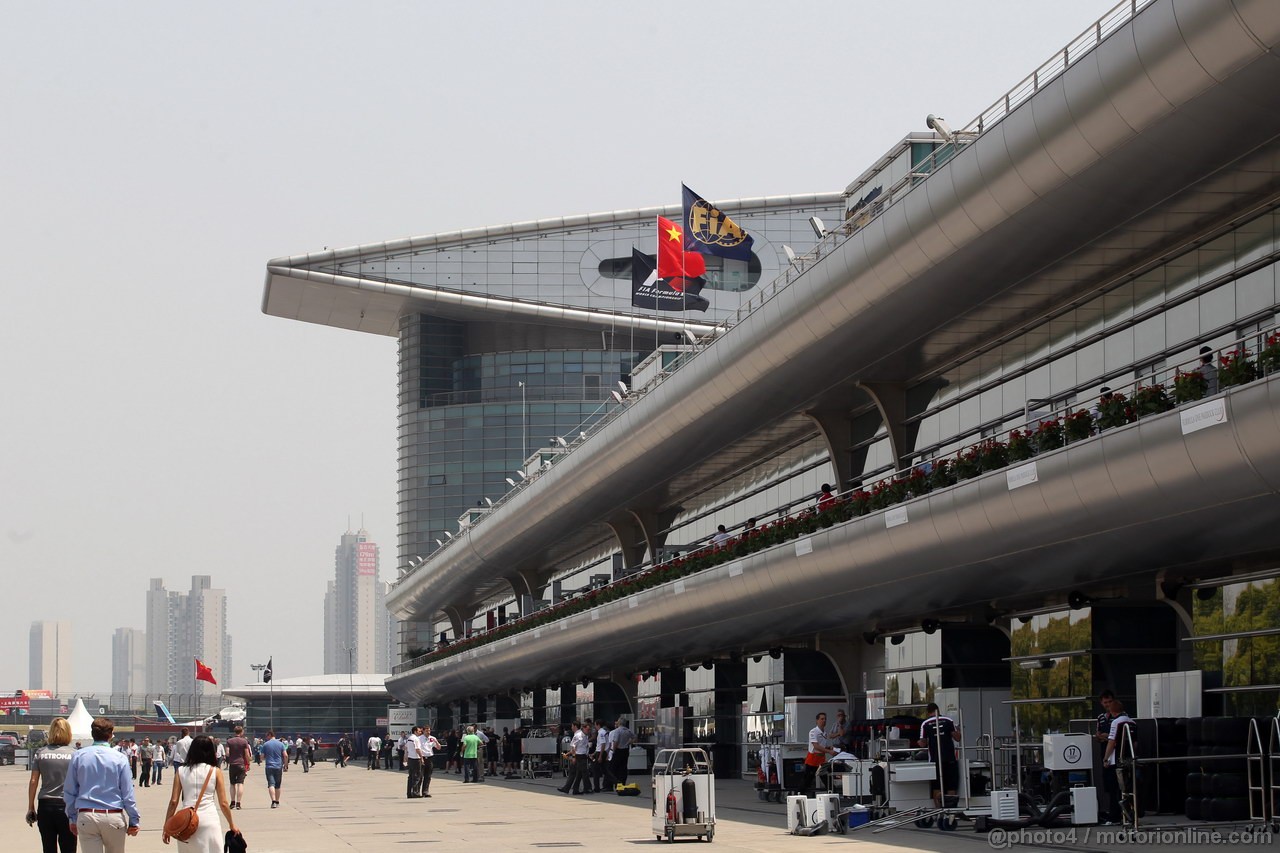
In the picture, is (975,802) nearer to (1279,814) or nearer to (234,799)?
(1279,814)

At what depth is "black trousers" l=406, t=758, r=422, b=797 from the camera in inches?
1571

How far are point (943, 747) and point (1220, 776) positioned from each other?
5.22 meters

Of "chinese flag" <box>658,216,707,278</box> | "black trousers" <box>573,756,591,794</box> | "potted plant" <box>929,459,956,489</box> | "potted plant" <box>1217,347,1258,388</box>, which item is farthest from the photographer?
"chinese flag" <box>658,216,707,278</box>

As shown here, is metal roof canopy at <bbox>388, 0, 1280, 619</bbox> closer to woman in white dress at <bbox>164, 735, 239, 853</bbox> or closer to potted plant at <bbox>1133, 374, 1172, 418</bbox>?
potted plant at <bbox>1133, 374, 1172, 418</bbox>

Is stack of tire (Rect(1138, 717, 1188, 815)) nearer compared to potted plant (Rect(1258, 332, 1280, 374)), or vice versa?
potted plant (Rect(1258, 332, 1280, 374))

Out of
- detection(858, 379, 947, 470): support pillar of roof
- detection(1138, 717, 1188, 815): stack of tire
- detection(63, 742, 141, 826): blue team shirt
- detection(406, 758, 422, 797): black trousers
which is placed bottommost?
detection(406, 758, 422, 797): black trousers

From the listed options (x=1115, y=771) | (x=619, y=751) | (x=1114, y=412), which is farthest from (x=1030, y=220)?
(x=619, y=751)

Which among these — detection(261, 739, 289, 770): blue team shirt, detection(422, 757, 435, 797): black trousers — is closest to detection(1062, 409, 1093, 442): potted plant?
detection(422, 757, 435, 797): black trousers

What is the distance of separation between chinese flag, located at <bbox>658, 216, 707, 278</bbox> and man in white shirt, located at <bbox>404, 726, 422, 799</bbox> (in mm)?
14675

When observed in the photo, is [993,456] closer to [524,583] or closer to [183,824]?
[183,824]

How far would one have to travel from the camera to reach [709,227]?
42.3m

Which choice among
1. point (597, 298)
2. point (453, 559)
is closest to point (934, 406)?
point (453, 559)

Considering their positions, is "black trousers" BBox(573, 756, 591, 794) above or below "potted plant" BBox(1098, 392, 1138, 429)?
below

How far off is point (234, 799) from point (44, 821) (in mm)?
21269
